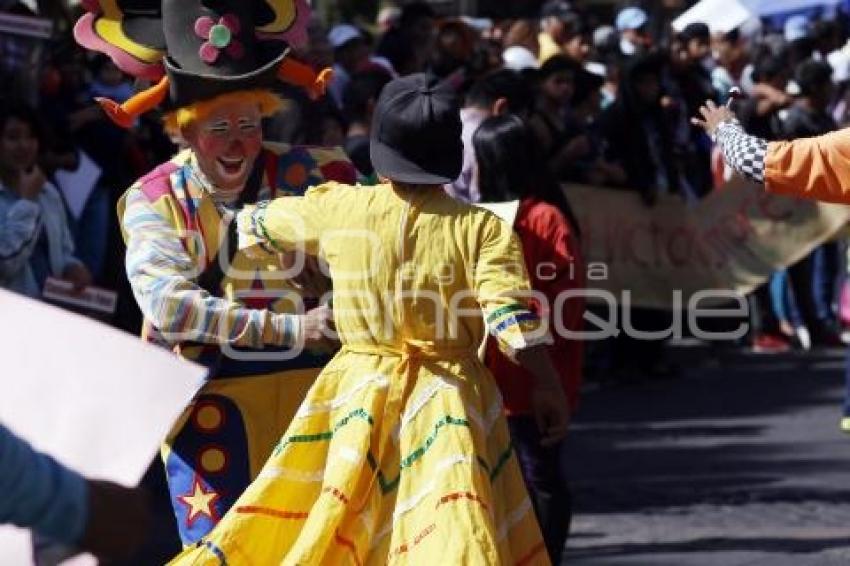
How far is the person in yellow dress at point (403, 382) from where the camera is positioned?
6.04 meters

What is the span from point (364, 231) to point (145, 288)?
0.67m

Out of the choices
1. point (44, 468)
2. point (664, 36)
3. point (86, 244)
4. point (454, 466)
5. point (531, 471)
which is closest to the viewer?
point (44, 468)

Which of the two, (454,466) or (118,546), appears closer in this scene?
(118,546)

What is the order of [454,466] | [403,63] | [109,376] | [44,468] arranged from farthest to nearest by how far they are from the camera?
[403,63], [454,466], [109,376], [44,468]

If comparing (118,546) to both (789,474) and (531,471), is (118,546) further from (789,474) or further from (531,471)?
(789,474)

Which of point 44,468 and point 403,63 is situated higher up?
point 44,468

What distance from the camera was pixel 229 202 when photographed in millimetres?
6680

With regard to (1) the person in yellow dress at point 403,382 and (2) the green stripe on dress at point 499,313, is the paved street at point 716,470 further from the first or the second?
(2) the green stripe on dress at point 499,313

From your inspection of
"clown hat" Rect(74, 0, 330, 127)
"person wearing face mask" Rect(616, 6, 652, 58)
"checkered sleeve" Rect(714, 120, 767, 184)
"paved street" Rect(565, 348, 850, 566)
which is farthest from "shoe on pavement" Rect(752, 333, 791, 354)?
"clown hat" Rect(74, 0, 330, 127)

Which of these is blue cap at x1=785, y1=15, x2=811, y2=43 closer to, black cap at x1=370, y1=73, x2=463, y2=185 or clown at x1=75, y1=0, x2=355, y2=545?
clown at x1=75, y1=0, x2=355, y2=545

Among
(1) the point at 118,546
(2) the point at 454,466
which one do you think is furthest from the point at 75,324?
(2) the point at 454,466

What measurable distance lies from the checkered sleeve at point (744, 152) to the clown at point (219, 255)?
1.13 metres

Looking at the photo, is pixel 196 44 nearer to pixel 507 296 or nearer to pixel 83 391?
pixel 507 296

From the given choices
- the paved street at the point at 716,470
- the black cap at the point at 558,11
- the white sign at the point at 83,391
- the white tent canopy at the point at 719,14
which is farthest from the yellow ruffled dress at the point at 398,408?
the black cap at the point at 558,11
